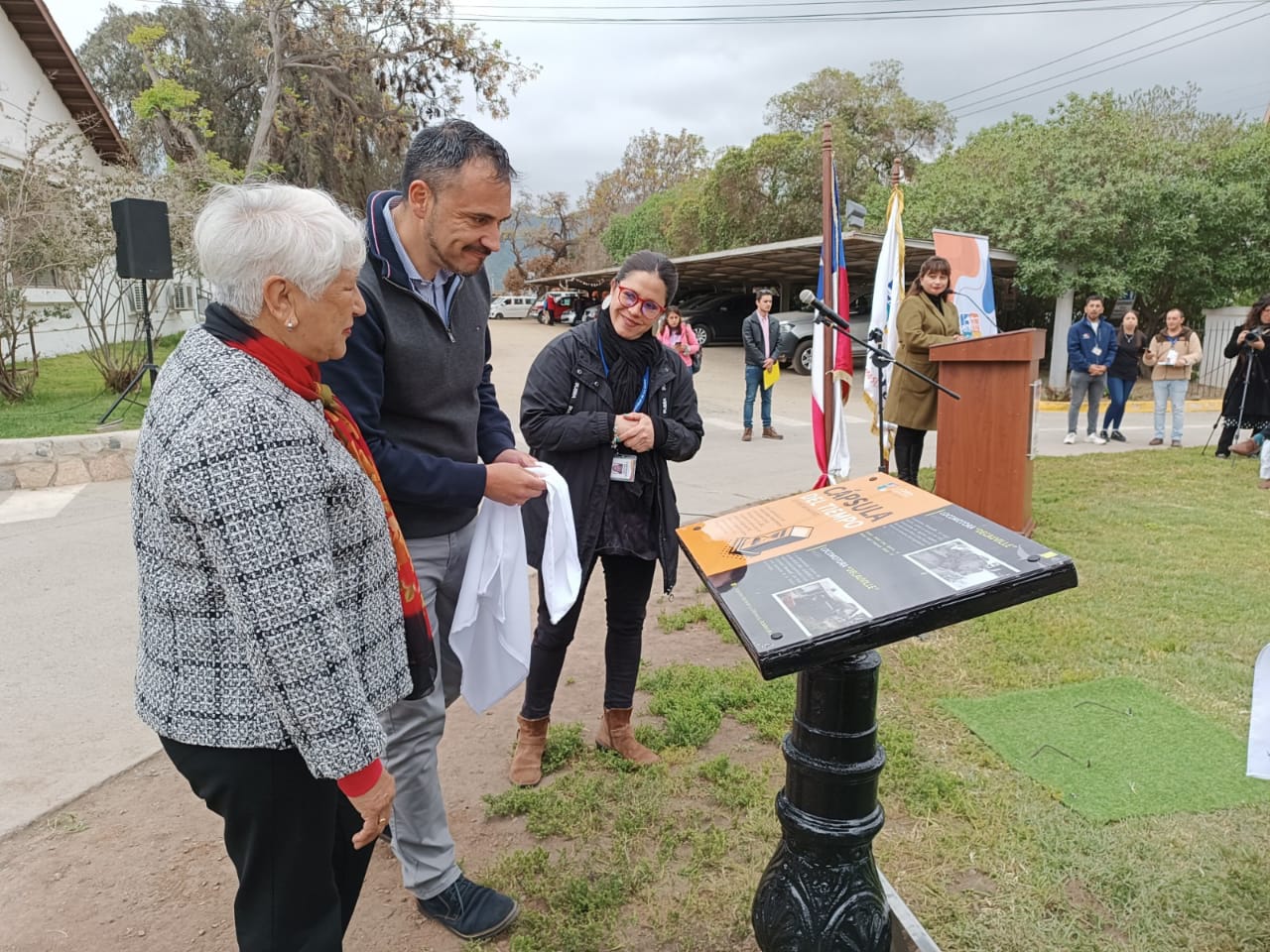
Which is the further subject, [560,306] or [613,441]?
[560,306]

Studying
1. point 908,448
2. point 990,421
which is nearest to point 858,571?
point 990,421

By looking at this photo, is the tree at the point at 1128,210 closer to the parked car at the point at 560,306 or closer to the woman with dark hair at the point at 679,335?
the woman with dark hair at the point at 679,335

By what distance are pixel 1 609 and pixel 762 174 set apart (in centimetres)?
2959

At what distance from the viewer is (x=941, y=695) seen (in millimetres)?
3609

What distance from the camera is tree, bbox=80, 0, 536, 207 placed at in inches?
810

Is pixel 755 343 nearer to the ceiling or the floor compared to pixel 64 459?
nearer to the ceiling

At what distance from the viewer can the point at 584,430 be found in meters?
2.73

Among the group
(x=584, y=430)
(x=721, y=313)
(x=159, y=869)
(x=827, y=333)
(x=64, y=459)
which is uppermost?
(x=721, y=313)

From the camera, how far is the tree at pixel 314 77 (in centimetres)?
2058

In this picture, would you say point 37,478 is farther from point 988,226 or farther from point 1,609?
point 988,226

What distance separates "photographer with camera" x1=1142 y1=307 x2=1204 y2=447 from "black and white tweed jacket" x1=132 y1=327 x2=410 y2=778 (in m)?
10.5

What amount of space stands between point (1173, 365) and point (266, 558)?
1084 cm

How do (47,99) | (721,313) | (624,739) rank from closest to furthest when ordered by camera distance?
(624,739)
(47,99)
(721,313)

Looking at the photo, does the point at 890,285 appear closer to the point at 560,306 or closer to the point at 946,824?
the point at 946,824
